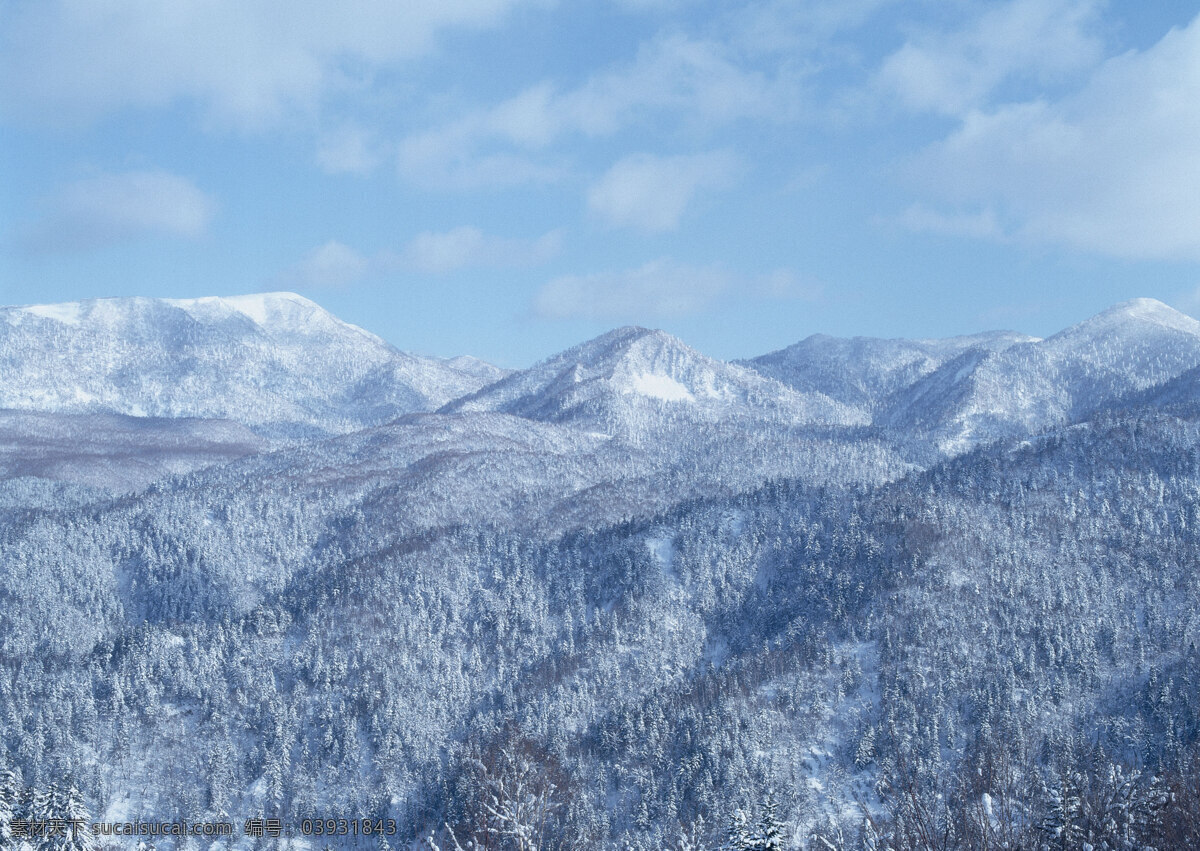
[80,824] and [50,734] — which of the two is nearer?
[80,824]

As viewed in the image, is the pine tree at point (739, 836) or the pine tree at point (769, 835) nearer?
the pine tree at point (769, 835)

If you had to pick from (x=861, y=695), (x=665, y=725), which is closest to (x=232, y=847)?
(x=665, y=725)

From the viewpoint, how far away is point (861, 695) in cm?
18775

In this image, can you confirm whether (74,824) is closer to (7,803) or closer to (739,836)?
(7,803)

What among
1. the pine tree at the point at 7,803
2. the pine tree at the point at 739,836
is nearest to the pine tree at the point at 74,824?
the pine tree at the point at 7,803

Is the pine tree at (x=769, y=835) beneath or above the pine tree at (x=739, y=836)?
above

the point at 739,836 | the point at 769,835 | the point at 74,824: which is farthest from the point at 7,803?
the point at 769,835

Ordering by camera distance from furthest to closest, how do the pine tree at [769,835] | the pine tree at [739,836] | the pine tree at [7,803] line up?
the pine tree at [7,803]
the pine tree at [739,836]
the pine tree at [769,835]

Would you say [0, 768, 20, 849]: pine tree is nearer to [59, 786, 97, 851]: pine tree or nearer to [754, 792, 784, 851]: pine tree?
[59, 786, 97, 851]: pine tree

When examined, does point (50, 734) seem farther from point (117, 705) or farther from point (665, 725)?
point (665, 725)

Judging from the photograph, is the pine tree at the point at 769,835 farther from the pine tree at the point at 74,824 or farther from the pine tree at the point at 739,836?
the pine tree at the point at 74,824

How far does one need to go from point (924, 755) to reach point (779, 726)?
1071 inches

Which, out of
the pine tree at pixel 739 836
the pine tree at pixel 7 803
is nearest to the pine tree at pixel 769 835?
the pine tree at pixel 739 836

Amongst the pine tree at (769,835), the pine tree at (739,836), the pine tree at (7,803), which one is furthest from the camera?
the pine tree at (7,803)
